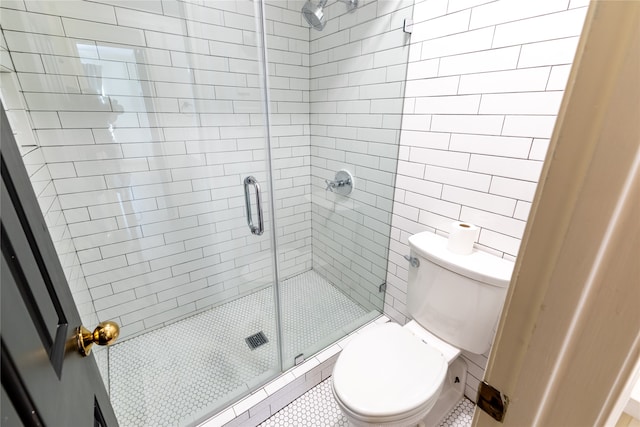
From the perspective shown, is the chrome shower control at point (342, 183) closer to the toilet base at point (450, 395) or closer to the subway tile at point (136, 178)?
the subway tile at point (136, 178)

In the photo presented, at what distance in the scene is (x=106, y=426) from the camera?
2.19ft

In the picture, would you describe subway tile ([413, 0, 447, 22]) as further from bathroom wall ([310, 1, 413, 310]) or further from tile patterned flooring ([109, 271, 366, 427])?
tile patterned flooring ([109, 271, 366, 427])

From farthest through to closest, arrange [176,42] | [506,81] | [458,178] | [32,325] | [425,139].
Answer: [176,42] < [425,139] < [458,178] < [506,81] < [32,325]

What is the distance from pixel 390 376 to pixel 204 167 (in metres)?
1.52

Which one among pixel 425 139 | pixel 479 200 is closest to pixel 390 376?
pixel 479 200

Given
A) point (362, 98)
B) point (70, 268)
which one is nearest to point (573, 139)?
point (362, 98)

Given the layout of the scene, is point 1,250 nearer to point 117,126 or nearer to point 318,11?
point 117,126

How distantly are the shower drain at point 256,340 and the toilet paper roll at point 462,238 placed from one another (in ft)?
4.08

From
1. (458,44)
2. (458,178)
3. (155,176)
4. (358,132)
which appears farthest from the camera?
(358,132)

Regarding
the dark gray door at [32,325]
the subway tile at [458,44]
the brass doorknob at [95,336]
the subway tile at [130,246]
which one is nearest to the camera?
the dark gray door at [32,325]

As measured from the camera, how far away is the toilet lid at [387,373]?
101 centimetres

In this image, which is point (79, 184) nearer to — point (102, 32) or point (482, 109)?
point (102, 32)

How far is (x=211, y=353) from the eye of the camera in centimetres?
168

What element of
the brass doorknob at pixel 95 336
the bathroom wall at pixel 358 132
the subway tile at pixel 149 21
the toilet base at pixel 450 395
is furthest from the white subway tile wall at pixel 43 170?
the toilet base at pixel 450 395
